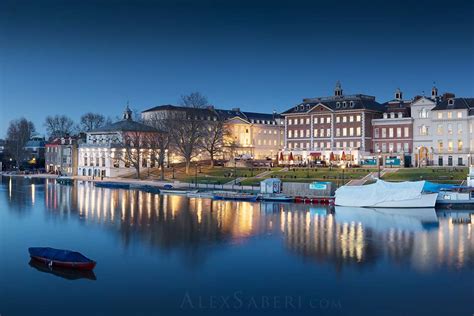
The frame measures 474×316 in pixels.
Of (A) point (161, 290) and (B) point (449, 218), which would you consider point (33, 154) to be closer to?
(B) point (449, 218)

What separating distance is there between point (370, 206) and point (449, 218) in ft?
32.9

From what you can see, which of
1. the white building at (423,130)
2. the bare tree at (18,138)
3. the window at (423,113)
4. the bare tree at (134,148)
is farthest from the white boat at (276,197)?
the bare tree at (18,138)

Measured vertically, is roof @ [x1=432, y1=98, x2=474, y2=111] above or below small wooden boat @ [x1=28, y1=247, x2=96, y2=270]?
above

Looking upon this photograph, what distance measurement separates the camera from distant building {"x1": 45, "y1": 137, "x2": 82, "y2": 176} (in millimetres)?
131000

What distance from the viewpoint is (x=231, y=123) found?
132m

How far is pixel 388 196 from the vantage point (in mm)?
60938

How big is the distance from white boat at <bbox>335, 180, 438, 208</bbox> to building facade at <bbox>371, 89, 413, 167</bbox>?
34368mm

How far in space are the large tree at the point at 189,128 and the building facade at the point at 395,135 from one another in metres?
32.1

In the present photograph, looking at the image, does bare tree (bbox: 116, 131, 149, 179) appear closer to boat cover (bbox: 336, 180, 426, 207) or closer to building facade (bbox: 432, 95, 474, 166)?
boat cover (bbox: 336, 180, 426, 207)

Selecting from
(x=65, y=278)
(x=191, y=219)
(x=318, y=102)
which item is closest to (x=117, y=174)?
(x=318, y=102)

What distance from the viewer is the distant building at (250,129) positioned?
131750 mm

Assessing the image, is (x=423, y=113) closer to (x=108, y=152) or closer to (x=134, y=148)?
(x=134, y=148)

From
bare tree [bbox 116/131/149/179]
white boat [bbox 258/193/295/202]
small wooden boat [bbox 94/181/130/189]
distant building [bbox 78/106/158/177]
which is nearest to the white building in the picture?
white boat [bbox 258/193/295/202]

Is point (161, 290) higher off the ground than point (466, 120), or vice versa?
point (466, 120)
